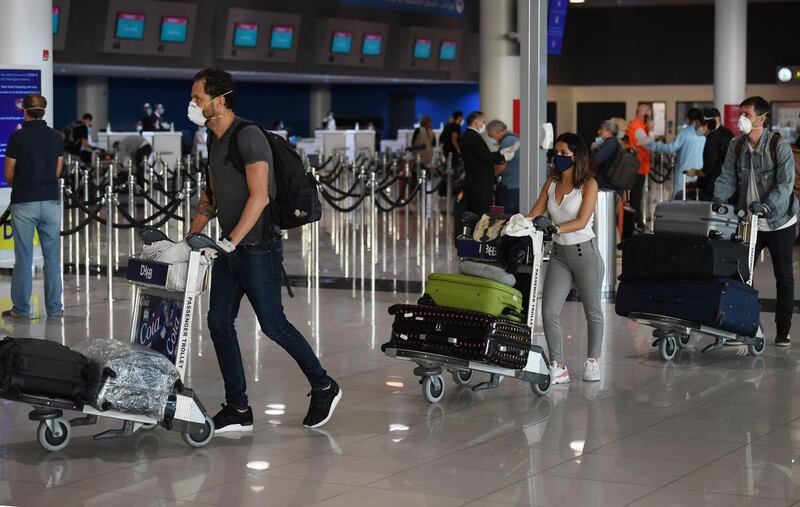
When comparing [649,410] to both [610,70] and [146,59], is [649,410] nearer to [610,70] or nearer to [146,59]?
[146,59]

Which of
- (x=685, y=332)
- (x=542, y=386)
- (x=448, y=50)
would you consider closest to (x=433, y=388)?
(x=542, y=386)

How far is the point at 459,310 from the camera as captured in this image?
6621mm

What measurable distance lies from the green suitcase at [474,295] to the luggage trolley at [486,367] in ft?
0.48

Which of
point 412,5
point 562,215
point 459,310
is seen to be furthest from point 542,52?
point 412,5

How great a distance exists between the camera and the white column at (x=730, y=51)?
22516mm

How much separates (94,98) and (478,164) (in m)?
16.9

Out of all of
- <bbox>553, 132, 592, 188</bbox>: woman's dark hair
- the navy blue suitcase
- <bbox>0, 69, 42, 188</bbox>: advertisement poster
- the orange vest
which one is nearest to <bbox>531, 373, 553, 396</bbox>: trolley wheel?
<bbox>553, 132, 592, 188</bbox>: woman's dark hair

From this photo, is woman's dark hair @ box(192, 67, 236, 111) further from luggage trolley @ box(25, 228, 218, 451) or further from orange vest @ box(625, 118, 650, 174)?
orange vest @ box(625, 118, 650, 174)

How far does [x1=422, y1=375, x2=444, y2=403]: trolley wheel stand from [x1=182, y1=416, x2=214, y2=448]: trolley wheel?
52.1 inches

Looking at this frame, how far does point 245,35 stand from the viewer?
1025 inches

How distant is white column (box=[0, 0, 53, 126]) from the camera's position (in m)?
12.5

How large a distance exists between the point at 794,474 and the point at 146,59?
68.0 ft

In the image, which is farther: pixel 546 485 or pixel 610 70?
pixel 610 70

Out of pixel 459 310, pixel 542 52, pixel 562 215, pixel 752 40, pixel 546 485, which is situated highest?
pixel 752 40
